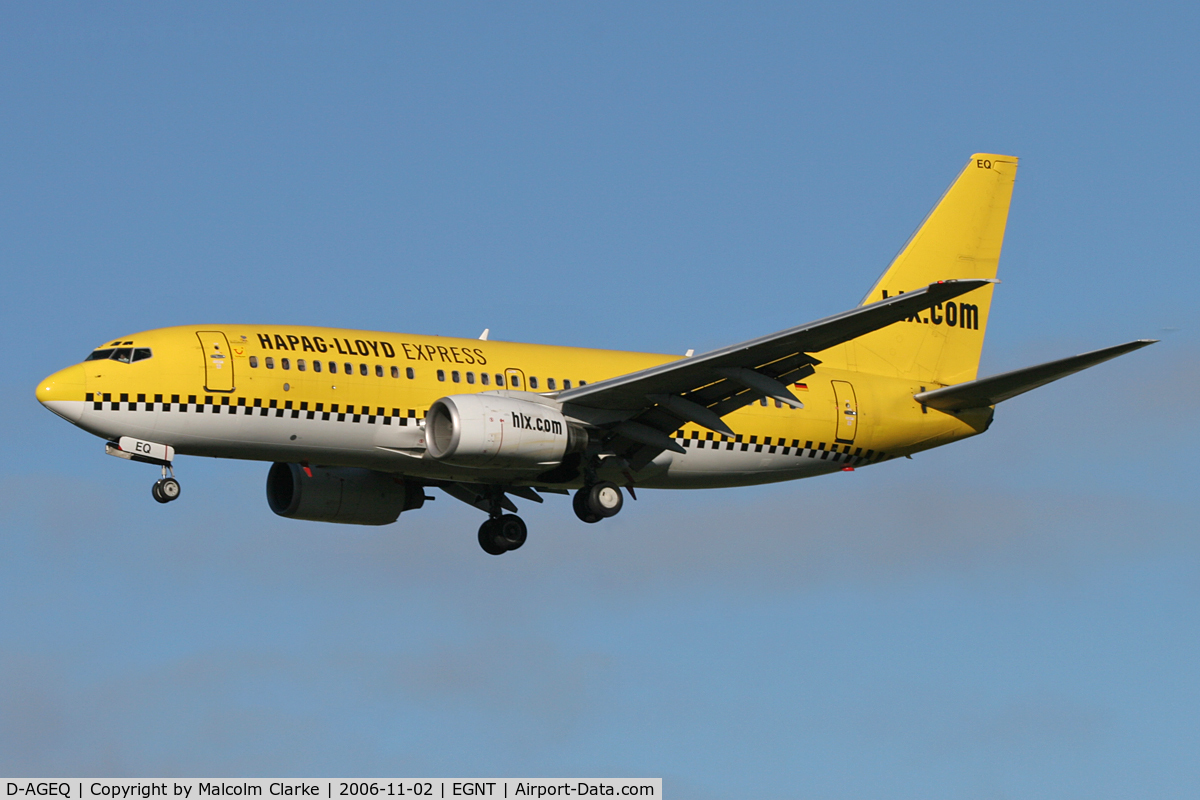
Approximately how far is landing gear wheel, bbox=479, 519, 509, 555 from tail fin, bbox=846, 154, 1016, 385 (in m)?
10.3

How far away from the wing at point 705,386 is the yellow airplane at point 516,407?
0.17 feet

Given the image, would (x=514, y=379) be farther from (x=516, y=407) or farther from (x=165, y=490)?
(x=165, y=490)

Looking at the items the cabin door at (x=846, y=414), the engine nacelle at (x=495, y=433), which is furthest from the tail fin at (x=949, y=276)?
the engine nacelle at (x=495, y=433)

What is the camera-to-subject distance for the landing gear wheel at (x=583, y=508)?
40.7m

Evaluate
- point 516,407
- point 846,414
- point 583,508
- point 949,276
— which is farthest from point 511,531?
point 949,276

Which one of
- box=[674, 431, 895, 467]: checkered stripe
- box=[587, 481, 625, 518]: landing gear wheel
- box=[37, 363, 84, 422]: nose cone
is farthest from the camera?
box=[674, 431, 895, 467]: checkered stripe

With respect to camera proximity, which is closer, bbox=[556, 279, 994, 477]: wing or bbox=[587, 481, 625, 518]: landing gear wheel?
bbox=[556, 279, 994, 477]: wing

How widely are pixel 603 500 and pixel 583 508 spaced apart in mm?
534

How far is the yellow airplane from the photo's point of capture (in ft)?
122

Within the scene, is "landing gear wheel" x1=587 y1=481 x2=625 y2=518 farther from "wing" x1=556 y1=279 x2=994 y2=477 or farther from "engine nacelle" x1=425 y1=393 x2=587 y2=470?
"engine nacelle" x1=425 y1=393 x2=587 y2=470

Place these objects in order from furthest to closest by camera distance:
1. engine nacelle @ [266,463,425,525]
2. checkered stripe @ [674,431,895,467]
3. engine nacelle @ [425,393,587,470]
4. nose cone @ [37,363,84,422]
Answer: engine nacelle @ [266,463,425,525], checkered stripe @ [674,431,895,467], engine nacelle @ [425,393,587,470], nose cone @ [37,363,84,422]

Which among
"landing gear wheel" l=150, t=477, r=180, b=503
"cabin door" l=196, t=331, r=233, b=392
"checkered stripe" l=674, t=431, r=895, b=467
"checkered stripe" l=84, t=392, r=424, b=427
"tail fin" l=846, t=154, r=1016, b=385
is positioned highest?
"tail fin" l=846, t=154, r=1016, b=385

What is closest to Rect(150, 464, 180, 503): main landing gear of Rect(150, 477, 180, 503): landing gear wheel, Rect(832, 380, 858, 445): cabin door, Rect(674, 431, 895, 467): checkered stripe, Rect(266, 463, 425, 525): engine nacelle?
Rect(150, 477, 180, 503): landing gear wheel

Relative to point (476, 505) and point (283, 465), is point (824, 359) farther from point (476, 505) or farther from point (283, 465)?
point (283, 465)
